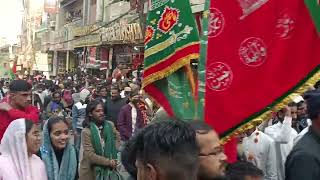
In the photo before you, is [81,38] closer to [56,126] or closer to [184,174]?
[56,126]

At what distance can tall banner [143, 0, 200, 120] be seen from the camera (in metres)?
4.21

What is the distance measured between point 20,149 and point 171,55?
1.34m

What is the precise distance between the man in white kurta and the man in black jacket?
2501 millimetres

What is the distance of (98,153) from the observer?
633cm

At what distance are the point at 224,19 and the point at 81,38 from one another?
3255 cm

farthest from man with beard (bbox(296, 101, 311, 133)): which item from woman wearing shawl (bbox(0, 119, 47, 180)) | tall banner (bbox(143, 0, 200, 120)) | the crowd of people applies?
woman wearing shawl (bbox(0, 119, 47, 180))

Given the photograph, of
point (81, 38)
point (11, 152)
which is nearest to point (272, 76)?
point (11, 152)

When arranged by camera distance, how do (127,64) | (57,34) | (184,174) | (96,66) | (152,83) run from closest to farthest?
(184,174) → (152,83) → (127,64) → (96,66) → (57,34)

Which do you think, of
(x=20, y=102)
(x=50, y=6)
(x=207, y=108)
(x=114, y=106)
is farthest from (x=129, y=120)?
(x=50, y=6)

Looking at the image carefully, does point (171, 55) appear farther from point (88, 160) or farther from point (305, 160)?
point (88, 160)

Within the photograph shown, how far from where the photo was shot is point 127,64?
28.1 meters

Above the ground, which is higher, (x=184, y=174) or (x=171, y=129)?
(x=171, y=129)

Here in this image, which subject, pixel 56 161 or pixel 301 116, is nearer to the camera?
pixel 56 161

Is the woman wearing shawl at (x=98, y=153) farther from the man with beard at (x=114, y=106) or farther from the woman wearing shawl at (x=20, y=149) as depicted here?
the man with beard at (x=114, y=106)
